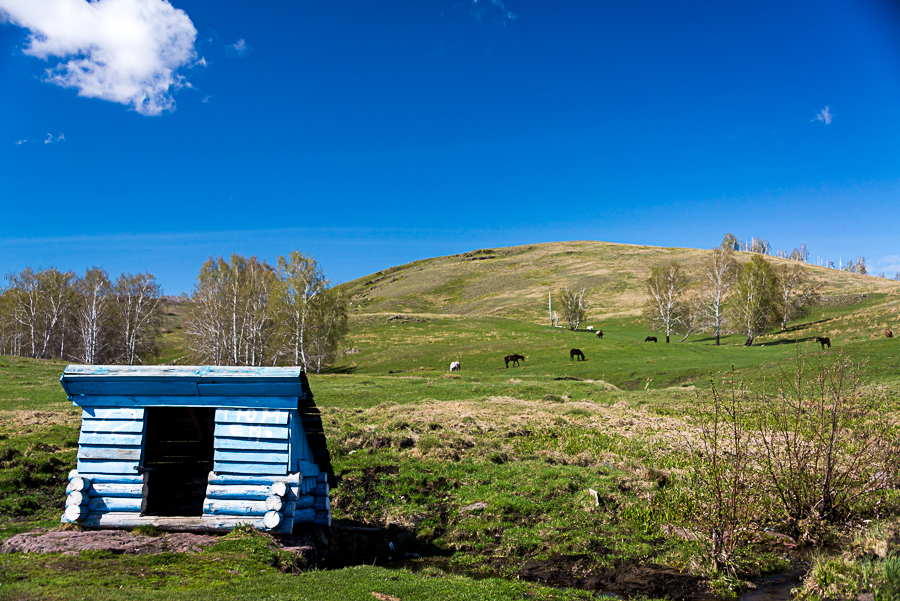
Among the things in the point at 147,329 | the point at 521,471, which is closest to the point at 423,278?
the point at 147,329

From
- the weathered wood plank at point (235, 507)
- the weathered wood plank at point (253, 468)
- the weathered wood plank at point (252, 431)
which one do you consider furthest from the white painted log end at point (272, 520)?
the weathered wood plank at point (252, 431)

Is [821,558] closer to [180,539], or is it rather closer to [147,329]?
[180,539]

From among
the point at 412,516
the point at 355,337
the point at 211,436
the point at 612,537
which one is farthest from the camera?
the point at 355,337

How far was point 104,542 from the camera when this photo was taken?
9992 millimetres

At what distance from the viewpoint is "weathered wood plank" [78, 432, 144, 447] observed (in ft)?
36.3

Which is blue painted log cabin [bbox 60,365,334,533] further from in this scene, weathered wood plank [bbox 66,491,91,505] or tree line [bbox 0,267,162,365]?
tree line [bbox 0,267,162,365]

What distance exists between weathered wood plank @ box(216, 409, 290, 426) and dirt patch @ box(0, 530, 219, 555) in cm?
235

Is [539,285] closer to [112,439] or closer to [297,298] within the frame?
[297,298]

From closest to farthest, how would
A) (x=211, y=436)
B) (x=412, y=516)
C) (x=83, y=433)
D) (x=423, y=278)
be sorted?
(x=83, y=433)
(x=211, y=436)
(x=412, y=516)
(x=423, y=278)

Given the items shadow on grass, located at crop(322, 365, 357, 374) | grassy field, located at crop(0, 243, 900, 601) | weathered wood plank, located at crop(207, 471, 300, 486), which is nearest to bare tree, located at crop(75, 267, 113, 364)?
grassy field, located at crop(0, 243, 900, 601)

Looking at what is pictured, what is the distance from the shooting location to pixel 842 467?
578 inches

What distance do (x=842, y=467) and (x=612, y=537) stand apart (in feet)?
25.4

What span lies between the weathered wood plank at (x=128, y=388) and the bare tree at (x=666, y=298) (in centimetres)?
7429

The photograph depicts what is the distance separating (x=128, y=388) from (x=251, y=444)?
9.75ft
